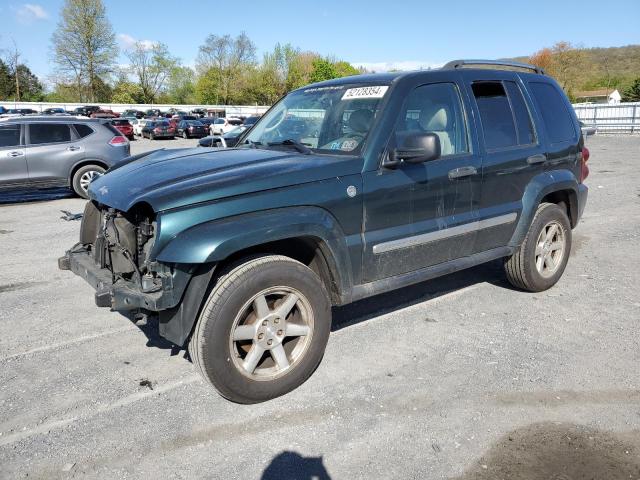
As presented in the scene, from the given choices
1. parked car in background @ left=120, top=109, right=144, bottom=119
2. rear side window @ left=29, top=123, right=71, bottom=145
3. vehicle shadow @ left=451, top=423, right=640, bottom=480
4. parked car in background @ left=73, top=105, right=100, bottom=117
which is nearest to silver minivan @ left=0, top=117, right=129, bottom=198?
rear side window @ left=29, top=123, right=71, bottom=145

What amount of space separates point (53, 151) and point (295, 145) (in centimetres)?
892

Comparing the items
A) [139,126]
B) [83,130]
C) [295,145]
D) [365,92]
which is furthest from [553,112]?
[139,126]

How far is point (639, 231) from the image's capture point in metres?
7.65

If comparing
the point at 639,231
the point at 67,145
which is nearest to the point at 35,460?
the point at 639,231

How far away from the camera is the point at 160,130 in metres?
35.8

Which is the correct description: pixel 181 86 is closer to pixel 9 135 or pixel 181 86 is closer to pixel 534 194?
pixel 9 135

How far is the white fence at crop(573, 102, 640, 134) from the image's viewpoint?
94.9 ft

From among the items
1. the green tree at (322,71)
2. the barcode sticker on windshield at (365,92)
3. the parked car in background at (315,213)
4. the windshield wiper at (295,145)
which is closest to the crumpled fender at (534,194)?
the parked car in background at (315,213)

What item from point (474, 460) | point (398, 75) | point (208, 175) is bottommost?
point (474, 460)

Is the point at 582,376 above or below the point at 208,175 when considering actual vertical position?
below

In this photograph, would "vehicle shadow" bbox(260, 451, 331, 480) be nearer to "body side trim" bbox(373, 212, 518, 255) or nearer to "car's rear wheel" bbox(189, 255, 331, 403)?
"car's rear wheel" bbox(189, 255, 331, 403)

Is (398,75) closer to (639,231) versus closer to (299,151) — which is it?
(299,151)

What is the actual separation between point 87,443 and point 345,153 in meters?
2.32

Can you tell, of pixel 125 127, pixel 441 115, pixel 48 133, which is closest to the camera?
pixel 441 115
